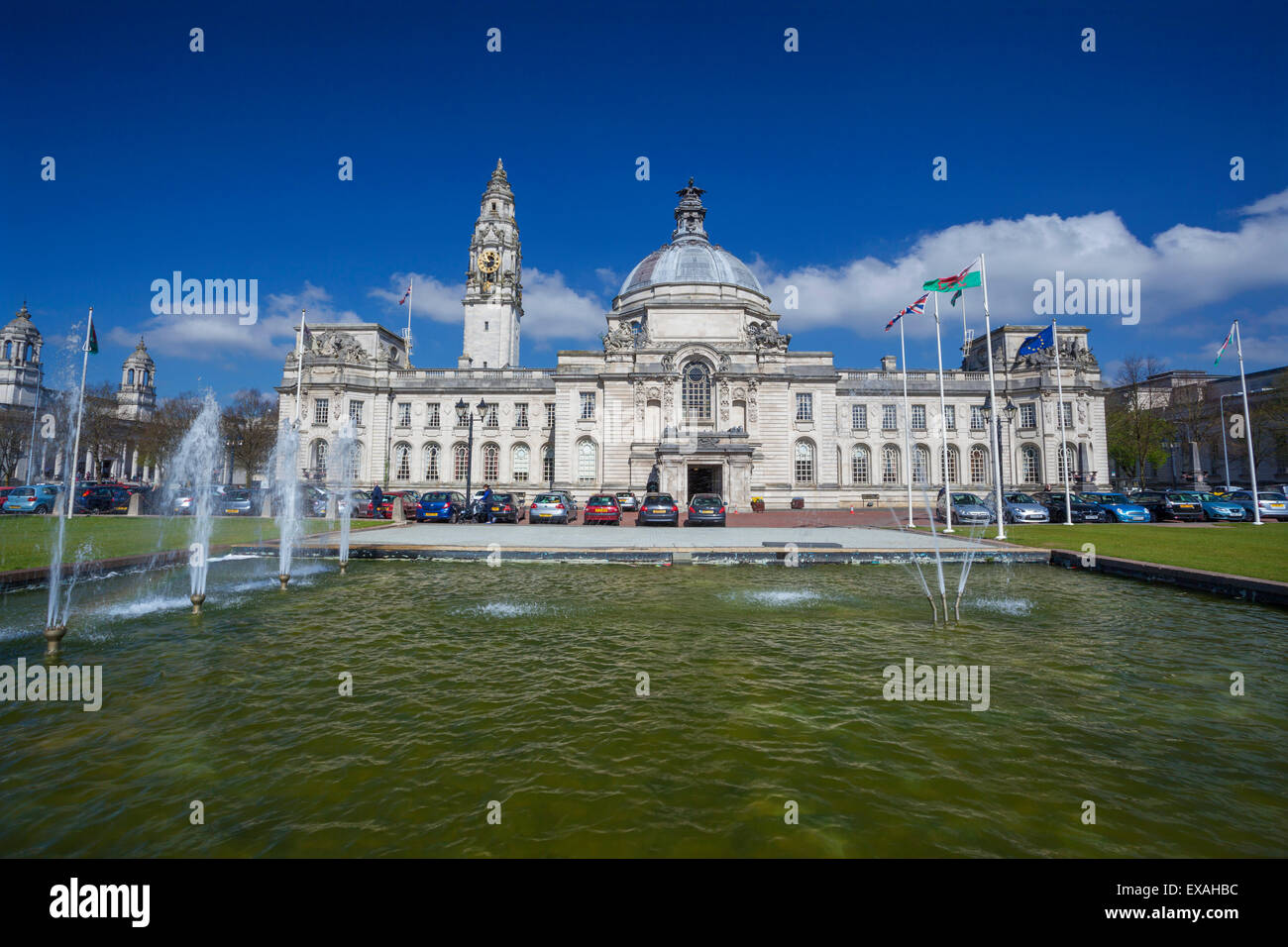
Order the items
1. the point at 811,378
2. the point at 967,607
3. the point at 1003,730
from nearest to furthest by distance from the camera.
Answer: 1. the point at 1003,730
2. the point at 967,607
3. the point at 811,378

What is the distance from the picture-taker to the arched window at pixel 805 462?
48375mm

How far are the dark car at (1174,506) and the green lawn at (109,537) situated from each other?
1659 inches

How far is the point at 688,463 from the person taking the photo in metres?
40.8

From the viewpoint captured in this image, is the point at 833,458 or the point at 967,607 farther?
the point at 833,458

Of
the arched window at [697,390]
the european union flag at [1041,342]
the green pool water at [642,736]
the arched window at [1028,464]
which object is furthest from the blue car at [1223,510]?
the arched window at [697,390]

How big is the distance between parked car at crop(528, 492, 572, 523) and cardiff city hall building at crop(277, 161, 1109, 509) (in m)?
12.2

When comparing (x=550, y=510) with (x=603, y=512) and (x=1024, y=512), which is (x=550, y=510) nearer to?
(x=603, y=512)

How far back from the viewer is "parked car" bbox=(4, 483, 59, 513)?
2919 centimetres

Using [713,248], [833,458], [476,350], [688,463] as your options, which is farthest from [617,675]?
[476,350]

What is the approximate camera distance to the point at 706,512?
28.6 metres
